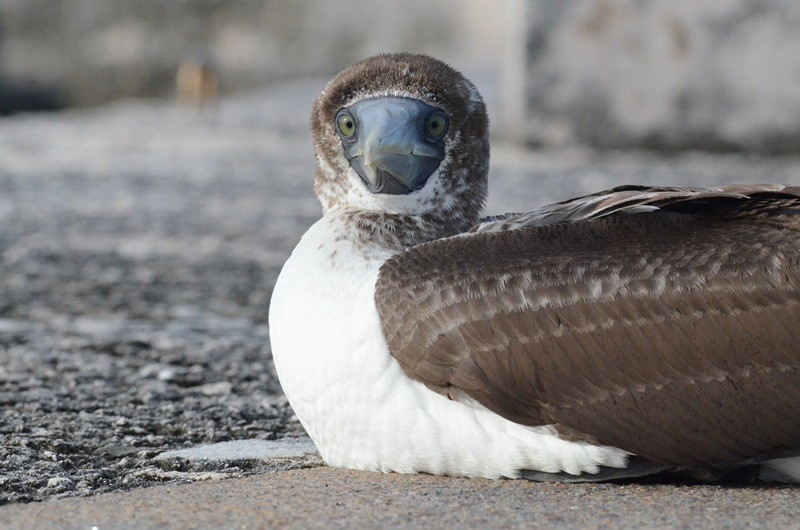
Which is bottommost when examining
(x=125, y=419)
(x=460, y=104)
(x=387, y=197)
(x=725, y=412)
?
(x=125, y=419)

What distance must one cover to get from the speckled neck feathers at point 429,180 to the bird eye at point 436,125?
0.10ft

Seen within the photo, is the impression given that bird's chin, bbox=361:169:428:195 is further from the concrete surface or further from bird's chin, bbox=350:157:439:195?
the concrete surface

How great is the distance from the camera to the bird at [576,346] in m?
3.88

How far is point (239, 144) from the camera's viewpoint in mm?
15656

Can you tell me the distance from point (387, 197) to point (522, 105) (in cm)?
1006

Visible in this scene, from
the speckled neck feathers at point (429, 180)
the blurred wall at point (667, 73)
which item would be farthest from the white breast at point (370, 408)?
the blurred wall at point (667, 73)

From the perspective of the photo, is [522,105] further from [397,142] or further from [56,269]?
[397,142]

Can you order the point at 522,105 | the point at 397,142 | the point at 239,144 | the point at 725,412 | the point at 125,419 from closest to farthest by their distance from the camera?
the point at 725,412
the point at 397,142
the point at 125,419
the point at 522,105
the point at 239,144

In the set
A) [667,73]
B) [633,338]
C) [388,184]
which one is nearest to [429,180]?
[388,184]

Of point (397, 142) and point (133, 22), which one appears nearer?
point (397, 142)

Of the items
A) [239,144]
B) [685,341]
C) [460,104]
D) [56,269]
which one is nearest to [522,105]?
[239,144]

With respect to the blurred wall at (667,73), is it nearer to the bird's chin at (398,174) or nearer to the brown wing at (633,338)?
the bird's chin at (398,174)

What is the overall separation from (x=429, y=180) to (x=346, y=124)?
0.35 metres

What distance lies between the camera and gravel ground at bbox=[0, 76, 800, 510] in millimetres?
4836
